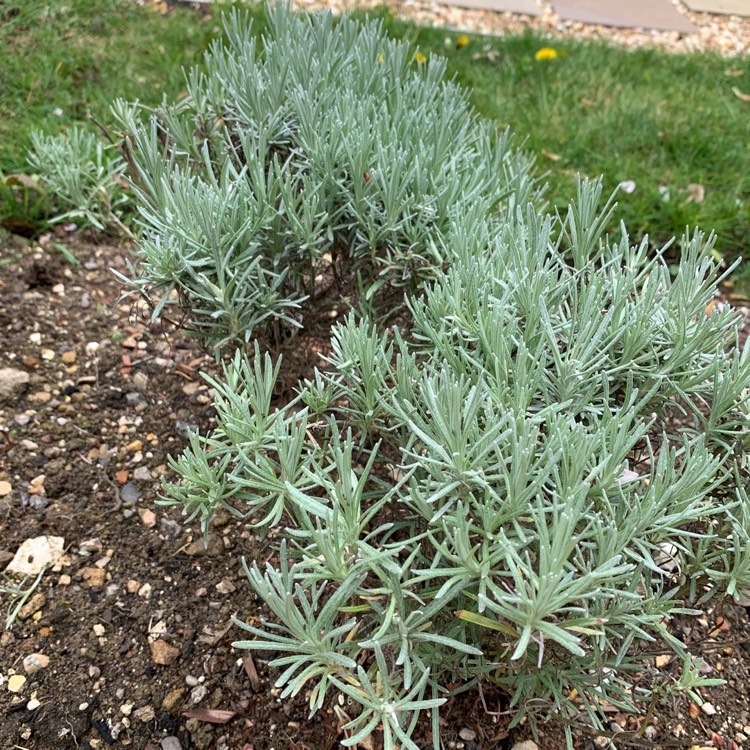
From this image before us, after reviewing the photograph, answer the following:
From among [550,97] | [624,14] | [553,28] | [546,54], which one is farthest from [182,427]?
[624,14]

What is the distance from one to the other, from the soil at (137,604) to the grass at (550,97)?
1.45 m

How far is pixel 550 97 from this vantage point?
4727 millimetres

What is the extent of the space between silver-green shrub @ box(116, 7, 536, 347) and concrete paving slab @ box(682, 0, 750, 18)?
606 cm

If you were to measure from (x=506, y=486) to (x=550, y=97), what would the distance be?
409 centimetres

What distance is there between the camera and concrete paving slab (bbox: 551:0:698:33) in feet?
21.4

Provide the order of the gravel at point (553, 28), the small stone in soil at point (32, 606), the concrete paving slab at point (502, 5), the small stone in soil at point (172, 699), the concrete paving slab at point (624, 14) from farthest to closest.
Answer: the concrete paving slab at point (624, 14) < the concrete paving slab at point (502, 5) < the gravel at point (553, 28) < the small stone in soil at point (32, 606) < the small stone in soil at point (172, 699)

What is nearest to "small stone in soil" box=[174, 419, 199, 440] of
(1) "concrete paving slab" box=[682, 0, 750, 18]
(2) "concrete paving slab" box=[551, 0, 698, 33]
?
(2) "concrete paving slab" box=[551, 0, 698, 33]

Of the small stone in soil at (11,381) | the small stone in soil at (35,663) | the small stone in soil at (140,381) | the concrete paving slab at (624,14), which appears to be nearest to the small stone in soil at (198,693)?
the small stone in soil at (35,663)

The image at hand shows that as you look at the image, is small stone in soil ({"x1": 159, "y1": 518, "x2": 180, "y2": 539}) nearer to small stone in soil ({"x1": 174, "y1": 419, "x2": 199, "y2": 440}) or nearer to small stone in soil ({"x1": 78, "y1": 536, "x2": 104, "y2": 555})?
small stone in soil ({"x1": 78, "y1": 536, "x2": 104, "y2": 555})

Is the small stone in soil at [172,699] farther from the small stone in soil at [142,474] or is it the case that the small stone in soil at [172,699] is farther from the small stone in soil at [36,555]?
the small stone in soil at [142,474]

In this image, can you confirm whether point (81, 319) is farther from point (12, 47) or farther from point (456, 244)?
point (12, 47)

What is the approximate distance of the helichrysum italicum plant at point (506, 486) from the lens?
123cm

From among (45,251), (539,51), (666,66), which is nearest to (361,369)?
(45,251)

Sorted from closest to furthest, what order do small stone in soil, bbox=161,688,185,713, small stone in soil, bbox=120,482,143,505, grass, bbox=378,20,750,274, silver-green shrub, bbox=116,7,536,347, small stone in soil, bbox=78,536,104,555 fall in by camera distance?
silver-green shrub, bbox=116,7,536,347
small stone in soil, bbox=161,688,185,713
small stone in soil, bbox=78,536,104,555
small stone in soil, bbox=120,482,143,505
grass, bbox=378,20,750,274
